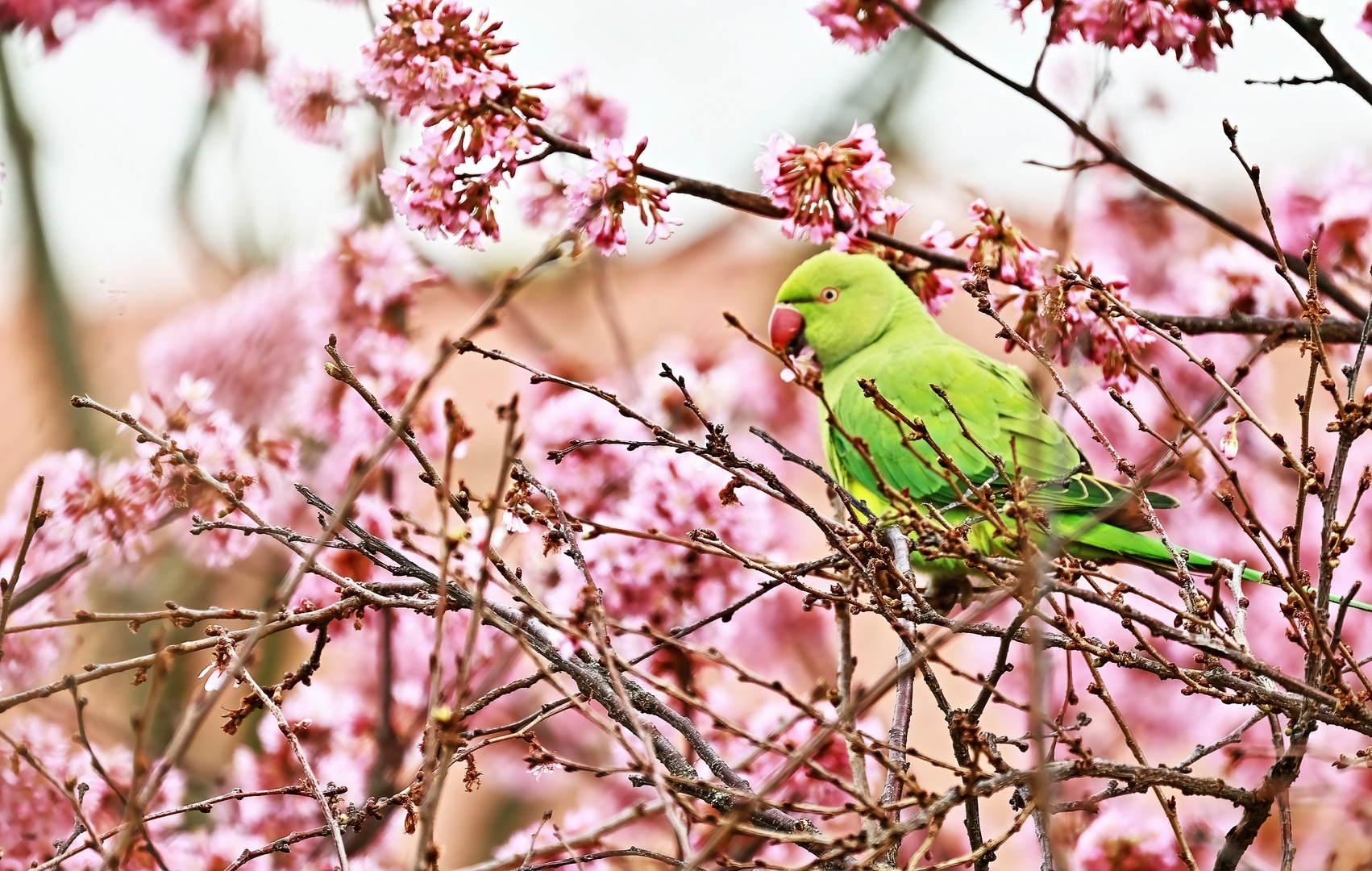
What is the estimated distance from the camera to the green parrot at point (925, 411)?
188 centimetres

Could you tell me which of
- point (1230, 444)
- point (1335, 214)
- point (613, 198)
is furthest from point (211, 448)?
point (1335, 214)

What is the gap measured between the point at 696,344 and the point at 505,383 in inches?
82.7

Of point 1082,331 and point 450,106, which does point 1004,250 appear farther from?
point 450,106

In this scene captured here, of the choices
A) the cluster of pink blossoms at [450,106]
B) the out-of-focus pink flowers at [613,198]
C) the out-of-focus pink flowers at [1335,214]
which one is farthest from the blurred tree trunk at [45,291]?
the out-of-focus pink flowers at [1335,214]

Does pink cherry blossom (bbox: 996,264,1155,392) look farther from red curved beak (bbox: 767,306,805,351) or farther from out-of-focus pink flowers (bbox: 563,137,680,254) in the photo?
red curved beak (bbox: 767,306,805,351)

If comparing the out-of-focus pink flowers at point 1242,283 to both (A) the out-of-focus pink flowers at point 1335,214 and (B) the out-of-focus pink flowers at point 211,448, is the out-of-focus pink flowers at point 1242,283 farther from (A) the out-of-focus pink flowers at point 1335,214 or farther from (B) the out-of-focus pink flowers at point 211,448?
(B) the out-of-focus pink flowers at point 211,448

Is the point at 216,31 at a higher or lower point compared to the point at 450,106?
higher

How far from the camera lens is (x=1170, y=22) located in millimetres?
1438

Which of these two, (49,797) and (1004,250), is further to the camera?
(49,797)

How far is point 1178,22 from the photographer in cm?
144

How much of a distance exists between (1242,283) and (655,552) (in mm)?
1362

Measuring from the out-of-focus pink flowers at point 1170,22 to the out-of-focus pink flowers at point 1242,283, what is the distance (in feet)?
2.75

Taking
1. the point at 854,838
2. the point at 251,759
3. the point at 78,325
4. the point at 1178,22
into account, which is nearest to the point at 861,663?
the point at 251,759

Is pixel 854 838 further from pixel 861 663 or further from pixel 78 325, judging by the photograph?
pixel 861 663
